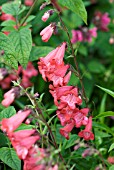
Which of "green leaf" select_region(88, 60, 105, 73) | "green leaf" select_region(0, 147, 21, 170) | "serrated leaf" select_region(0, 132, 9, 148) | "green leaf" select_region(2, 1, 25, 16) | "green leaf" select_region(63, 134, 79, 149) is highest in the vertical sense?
"green leaf" select_region(2, 1, 25, 16)

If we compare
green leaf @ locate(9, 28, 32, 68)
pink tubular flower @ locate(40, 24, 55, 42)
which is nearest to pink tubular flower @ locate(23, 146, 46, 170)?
pink tubular flower @ locate(40, 24, 55, 42)

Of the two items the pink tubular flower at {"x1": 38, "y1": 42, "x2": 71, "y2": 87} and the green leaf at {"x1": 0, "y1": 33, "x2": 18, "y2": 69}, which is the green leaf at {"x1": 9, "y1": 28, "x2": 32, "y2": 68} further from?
the pink tubular flower at {"x1": 38, "y1": 42, "x2": 71, "y2": 87}

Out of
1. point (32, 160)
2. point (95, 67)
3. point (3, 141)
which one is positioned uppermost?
point (32, 160)

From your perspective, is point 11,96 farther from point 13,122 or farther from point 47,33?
point 47,33

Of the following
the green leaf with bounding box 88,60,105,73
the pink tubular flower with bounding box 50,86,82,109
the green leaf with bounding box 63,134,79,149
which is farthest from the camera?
the green leaf with bounding box 88,60,105,73

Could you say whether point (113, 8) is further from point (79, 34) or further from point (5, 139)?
point (5, 139)

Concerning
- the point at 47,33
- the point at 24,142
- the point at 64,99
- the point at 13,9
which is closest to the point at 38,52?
the point at 13,9
